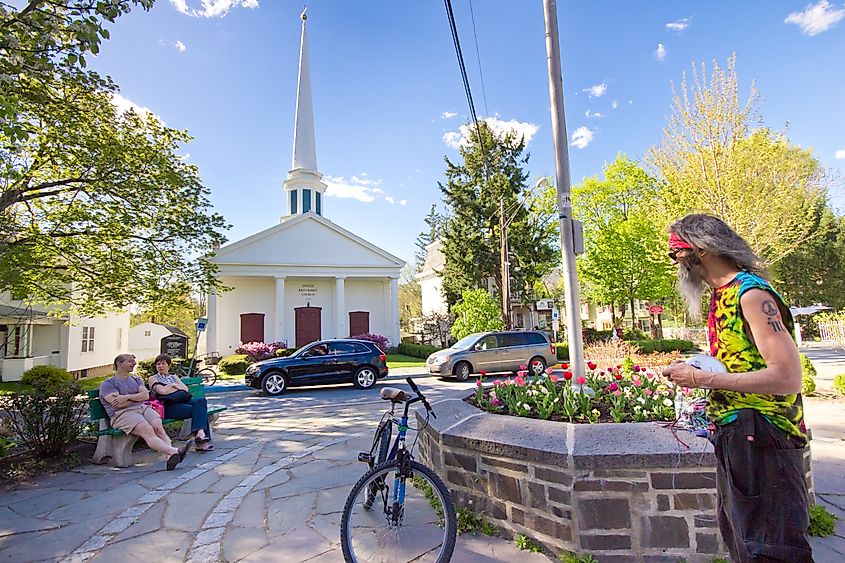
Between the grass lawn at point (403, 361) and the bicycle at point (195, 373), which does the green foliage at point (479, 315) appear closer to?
the grass lawn at point (403, 361)

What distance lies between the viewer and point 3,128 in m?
3.61

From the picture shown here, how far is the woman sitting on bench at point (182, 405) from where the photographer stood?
5953 millimetres

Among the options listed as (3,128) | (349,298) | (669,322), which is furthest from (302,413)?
(669,322)

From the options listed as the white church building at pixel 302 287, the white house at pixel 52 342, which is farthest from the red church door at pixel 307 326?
the white house at pixel 52 342

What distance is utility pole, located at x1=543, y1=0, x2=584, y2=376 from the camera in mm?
4562

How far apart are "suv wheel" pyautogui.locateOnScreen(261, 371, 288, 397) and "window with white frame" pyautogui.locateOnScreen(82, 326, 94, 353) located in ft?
42.5

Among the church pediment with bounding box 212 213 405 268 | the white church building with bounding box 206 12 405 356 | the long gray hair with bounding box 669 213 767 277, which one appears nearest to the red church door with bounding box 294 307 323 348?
the white church building with bounding box 206 12 405 356

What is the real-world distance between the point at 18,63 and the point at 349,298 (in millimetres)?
20960

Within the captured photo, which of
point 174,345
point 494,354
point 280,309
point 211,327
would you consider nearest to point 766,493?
point 494,354

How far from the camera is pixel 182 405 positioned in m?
6.07

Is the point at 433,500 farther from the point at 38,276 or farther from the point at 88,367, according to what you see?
the point at 88,367

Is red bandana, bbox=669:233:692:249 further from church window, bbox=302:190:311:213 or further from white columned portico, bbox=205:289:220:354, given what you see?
church window, bbox=302:190:311:213

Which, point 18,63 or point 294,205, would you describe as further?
point 294,205

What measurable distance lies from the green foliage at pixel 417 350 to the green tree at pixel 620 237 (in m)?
10.8
